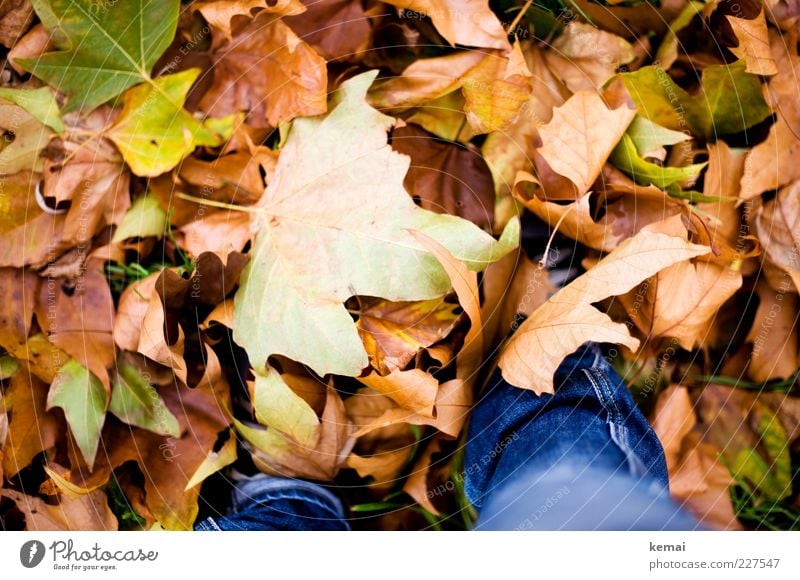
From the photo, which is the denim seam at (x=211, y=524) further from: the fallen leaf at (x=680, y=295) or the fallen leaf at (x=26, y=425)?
the fallen leaf at (x=680, y=295)

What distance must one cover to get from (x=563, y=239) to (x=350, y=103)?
0.16m

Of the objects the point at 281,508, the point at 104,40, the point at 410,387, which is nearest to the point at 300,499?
the point at 281,508

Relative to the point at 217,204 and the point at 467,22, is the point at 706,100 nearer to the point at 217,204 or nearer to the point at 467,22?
the point at 467,22

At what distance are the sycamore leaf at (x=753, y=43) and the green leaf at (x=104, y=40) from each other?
0.35 metres

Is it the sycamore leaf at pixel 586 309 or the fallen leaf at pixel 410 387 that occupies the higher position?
the sycamore leaf at pixel 586 309

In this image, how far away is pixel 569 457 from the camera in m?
0.38

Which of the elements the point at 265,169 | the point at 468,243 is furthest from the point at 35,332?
the point at 468,243

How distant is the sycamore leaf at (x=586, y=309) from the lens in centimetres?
36

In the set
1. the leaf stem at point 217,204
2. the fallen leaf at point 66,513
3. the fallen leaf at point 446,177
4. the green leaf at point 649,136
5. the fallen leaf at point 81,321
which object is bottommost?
the fallen leaf at point 66,513

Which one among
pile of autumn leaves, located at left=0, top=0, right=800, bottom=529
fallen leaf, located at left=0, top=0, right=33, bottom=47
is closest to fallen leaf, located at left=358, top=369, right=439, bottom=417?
pile of autumn leaves, located at left=0, top=0, right=800, bottom=529

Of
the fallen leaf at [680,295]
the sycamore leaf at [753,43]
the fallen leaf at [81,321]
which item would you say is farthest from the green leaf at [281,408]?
the sycamore leaf at [753,43]
